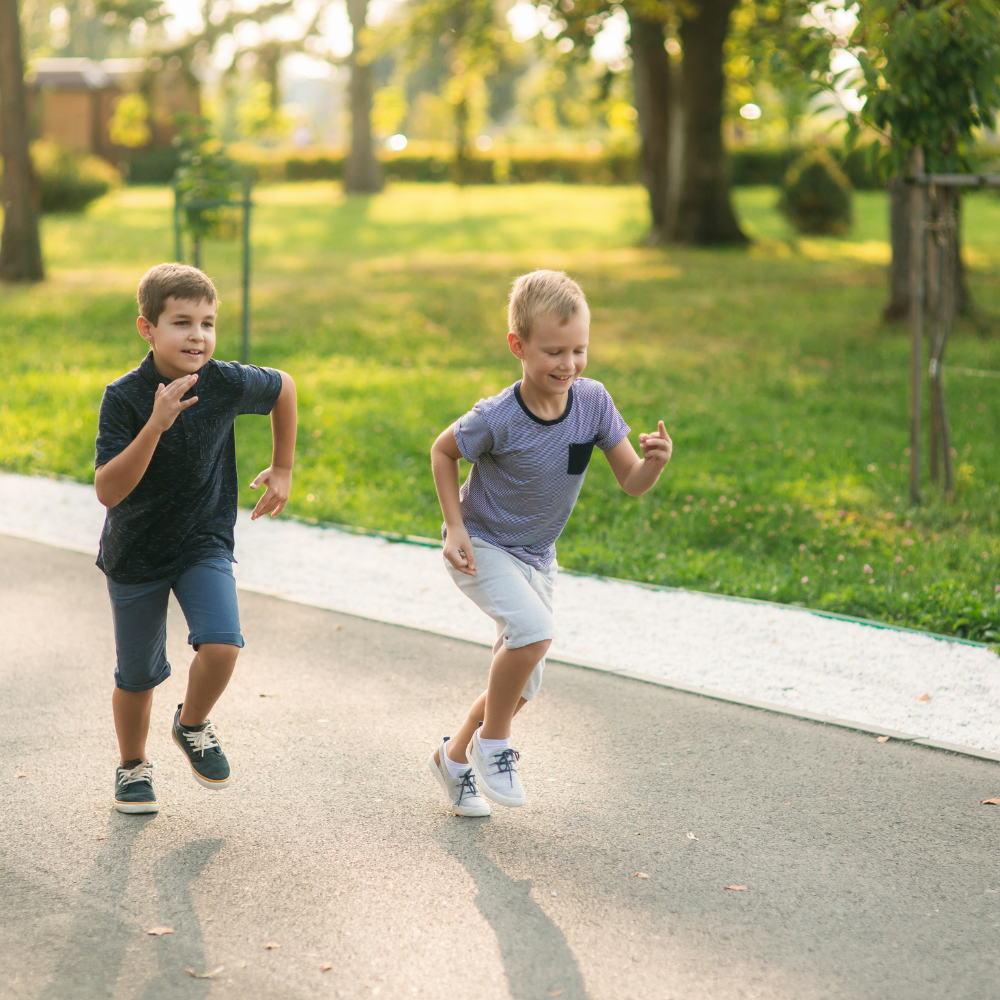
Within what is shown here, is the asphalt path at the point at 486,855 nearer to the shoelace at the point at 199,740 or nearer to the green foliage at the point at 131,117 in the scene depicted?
the shoelace at the point at 199,740

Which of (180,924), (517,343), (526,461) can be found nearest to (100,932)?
(180,924)

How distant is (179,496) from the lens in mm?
3559

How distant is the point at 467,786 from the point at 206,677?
0.87m

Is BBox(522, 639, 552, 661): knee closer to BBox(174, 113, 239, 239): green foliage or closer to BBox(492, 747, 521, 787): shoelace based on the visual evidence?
BBox(492, 747, 521, 787): shoelace

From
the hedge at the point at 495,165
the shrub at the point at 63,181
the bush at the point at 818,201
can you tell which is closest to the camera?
the bush at the point at 818,201

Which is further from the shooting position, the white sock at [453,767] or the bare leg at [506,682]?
the white sock at [453,767]

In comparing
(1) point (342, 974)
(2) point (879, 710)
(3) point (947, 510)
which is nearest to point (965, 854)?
(2) point (879, 710)

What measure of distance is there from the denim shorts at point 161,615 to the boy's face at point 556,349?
3.46ft

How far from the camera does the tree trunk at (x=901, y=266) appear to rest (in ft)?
45.6

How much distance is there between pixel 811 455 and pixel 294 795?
5817 mm

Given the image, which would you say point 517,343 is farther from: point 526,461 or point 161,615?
point 161,615

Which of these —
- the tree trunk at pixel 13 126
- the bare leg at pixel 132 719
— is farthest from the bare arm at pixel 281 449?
the tree trunk at pixel 13 126

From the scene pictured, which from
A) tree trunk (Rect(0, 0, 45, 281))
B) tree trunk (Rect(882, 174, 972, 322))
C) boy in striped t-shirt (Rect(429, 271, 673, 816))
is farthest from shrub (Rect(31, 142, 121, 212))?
boy in striped t-shirt (Rect(429, 271, 673, 816))

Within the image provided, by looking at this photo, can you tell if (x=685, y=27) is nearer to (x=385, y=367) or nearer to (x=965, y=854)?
(x=385, y=367)
